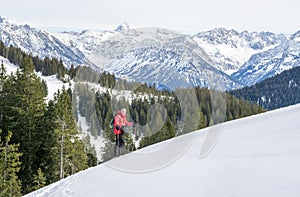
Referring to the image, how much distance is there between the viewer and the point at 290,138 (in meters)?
8.95

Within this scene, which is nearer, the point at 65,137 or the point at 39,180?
the point at 39,180

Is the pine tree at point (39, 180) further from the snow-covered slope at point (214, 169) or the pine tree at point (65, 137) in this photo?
the snow-covered slope at point (214, 169)

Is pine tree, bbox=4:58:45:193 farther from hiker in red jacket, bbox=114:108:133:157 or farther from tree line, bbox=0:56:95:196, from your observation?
hiker in red jacket, bbox=114:108:133:157

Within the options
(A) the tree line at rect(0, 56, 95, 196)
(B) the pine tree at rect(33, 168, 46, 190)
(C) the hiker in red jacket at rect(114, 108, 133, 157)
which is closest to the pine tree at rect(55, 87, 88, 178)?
(A) the tree line at rect(0, 56, 95, 196)

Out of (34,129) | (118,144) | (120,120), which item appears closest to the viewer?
(120,120)

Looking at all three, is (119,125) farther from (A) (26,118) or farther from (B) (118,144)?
(A) (26,118)

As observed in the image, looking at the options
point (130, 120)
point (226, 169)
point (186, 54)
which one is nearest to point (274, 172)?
point (226, 169)

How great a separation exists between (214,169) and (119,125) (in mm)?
4584

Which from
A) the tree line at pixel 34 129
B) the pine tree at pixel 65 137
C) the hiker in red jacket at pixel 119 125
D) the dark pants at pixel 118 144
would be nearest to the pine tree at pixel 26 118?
the tree line at pixel 34 129

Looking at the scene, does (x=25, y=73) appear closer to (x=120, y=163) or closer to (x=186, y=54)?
(x=120, y=163)

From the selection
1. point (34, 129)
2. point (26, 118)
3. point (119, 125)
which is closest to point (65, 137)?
point (34, 129)

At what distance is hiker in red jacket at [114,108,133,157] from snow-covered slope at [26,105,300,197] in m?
0.88

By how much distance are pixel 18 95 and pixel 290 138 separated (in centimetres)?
2354

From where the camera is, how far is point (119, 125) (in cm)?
1234
